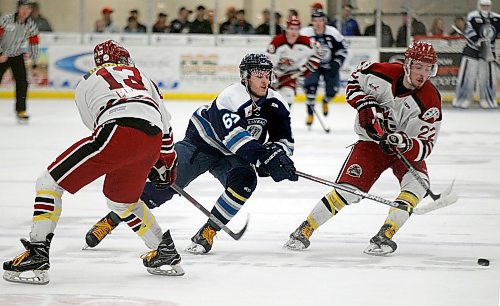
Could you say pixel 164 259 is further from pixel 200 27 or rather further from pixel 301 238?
pixel 200 27

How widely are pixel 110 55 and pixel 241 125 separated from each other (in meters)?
0.70

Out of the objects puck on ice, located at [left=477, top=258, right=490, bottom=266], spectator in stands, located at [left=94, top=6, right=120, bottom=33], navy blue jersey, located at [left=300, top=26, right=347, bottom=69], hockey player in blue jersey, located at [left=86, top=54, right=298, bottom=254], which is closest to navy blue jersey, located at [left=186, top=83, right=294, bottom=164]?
hockey player in blue jersey, located at [left=86, top=54, right=298, bottom=254]

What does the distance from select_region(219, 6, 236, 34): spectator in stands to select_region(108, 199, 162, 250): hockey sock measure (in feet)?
33.8

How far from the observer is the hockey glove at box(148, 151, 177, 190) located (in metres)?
3.88

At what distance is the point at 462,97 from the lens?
42.9 feet

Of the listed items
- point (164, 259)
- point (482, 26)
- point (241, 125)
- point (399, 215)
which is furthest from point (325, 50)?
point (164, 259)

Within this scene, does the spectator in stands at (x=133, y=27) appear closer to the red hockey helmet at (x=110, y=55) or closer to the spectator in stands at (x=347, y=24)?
the spectator in stands at (x=347, y=24)

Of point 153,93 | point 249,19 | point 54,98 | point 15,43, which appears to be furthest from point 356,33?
point 153,93

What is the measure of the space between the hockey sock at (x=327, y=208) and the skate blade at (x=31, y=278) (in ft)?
4.45

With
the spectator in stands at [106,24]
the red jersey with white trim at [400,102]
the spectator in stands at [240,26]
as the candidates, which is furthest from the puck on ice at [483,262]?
the spectator in stands at [106,24]

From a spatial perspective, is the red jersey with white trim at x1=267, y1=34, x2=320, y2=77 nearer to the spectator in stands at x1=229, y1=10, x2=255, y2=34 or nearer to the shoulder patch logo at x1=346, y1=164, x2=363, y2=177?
the spectator in stands at x1=229, y1=10, x2=255, y2=34

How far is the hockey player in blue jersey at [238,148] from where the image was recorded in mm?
4293

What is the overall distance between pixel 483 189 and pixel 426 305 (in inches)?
124

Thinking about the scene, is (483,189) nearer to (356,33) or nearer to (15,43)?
(15,43)
